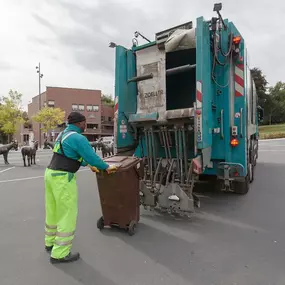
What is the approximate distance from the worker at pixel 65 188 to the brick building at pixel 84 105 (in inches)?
1893

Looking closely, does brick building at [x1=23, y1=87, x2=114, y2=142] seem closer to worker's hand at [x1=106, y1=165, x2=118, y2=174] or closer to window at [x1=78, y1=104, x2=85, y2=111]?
window at [x1=78, y1=104, x2=85, y2=111]

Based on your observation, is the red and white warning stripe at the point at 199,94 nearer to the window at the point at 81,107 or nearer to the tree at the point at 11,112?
the tree at the point at 11,112

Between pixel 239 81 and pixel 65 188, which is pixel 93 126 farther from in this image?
pixel 65 188

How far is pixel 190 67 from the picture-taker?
185 inches

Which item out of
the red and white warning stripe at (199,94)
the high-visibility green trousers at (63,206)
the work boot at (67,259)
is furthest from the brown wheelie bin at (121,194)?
the red and white warning stripe at (199,94)

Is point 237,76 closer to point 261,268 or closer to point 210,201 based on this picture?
point 210,201

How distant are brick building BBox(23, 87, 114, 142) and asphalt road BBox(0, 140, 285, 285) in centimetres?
4728

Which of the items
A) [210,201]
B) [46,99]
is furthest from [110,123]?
[210,201]

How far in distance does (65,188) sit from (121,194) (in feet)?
3.04

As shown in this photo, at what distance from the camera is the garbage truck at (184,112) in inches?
158

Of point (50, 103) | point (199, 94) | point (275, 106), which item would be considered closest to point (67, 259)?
point (199, 94)

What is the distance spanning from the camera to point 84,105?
52.9m

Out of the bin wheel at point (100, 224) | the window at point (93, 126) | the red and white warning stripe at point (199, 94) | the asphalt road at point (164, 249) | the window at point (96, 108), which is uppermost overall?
the window at point (96, 108)

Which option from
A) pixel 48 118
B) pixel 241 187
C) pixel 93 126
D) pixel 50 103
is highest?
pixel 50 103
